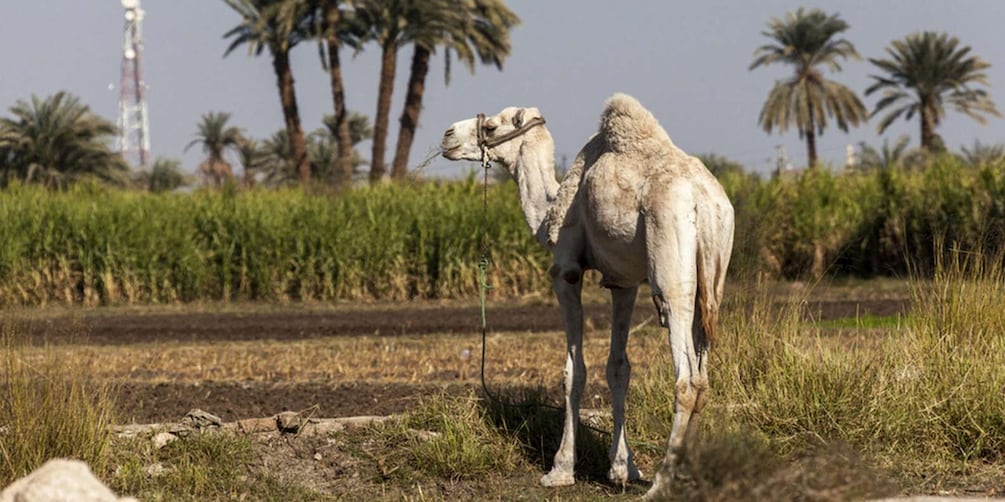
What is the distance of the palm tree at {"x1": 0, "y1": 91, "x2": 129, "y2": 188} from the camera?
151 feet

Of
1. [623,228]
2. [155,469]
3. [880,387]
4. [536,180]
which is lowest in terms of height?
[155,469]

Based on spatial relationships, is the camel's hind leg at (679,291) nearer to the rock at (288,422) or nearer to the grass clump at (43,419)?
the rock at (288,422)

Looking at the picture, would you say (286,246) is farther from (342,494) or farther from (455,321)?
(342,494)

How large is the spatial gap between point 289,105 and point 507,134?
40051 mm

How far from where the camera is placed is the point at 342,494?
912 cm

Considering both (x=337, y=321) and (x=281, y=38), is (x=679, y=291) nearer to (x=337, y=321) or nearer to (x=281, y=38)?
(x=337, y=321)

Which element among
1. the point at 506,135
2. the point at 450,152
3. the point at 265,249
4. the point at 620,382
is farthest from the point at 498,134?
the point at 265,249

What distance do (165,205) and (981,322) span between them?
22726 mm

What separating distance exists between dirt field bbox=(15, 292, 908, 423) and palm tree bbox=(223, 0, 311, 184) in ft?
68.7

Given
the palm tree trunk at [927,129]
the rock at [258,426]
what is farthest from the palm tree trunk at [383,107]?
the rock at [258,426]

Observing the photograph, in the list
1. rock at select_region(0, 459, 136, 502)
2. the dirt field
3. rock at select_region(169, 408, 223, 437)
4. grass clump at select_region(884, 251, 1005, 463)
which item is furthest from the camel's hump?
rock at select_region(0, 459, 136, 502)

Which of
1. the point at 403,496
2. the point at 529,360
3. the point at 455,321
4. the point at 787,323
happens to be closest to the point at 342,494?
the point at 403,496

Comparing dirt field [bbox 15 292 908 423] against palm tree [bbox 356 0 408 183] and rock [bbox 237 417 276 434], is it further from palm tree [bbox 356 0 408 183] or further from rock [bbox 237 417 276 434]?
palm tree [bbox 356 0 408 183]

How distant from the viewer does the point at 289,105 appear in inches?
1922
